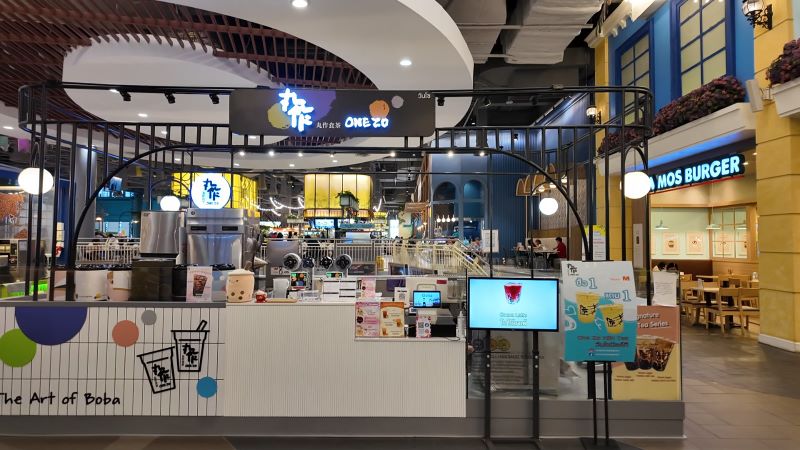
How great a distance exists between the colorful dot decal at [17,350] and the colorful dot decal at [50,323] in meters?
0.06

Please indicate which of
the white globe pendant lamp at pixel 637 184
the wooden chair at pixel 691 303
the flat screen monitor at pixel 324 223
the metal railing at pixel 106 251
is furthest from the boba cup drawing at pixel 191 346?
the flat screen monitor at pixel 324 223

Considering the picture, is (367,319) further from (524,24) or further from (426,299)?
(524,24)

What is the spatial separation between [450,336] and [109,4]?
20.5 ft

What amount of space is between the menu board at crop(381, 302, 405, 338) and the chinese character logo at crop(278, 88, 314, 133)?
187 cm

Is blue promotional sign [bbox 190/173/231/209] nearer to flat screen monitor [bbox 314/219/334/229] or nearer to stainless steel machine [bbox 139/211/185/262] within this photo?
stainless steel machine [bbox 139/211/185/262]

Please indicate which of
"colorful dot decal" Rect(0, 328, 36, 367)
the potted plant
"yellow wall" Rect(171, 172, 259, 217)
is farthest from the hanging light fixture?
"yellow wall" Rect(171, 172, 259, 217)

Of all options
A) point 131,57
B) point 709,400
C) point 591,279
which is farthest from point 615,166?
point 131,57

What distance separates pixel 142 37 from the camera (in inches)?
298

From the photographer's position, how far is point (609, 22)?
38.2 ft

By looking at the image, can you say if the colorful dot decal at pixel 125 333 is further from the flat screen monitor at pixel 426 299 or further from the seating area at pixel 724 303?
the seating area at pixel 724 303

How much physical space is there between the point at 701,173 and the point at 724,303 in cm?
278

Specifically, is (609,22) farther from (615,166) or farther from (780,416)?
(780,416)

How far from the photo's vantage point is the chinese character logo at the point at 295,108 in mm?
4469

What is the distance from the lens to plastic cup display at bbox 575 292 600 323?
382 centimetres
